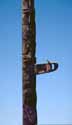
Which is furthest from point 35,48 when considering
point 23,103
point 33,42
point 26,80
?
point 23,103

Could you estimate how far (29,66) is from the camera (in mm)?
9391

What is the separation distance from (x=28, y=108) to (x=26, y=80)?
72 centimetres

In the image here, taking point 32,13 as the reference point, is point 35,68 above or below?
below

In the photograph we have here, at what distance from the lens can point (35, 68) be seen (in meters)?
9.37

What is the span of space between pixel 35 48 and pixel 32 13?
0.95 meters

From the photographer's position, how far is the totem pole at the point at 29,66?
30.1 feet

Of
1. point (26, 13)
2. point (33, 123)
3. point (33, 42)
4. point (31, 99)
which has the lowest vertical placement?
point (33, 123)

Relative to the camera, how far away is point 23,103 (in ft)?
30.5

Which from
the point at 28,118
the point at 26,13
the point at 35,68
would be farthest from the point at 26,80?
the point at 26,13

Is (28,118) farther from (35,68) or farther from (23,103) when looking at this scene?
(35,68)

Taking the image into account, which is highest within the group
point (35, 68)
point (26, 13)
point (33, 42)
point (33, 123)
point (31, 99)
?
point (26, 13)

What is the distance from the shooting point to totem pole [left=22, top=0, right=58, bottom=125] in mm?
9188

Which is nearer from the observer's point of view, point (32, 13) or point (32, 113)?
point (32, 113)

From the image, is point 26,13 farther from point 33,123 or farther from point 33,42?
point 33,123
